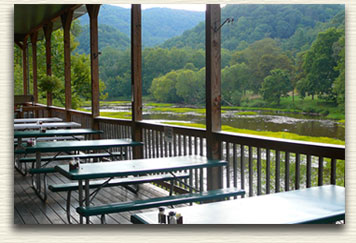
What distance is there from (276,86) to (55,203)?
9.34 ft

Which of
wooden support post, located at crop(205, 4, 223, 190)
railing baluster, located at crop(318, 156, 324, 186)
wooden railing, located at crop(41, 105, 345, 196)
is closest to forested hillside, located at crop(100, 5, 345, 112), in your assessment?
wooden support post, located at crop(205, 4, 223, 190)

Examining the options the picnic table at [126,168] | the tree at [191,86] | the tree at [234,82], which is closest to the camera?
the tree at [234,82]

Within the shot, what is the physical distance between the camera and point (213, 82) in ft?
12.8

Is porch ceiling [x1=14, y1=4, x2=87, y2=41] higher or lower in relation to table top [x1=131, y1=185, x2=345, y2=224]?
higher

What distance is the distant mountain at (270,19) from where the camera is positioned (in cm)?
228

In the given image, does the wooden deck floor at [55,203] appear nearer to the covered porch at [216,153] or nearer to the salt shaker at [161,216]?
the covered porch at [216,153]

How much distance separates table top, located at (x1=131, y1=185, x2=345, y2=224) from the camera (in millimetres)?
1847

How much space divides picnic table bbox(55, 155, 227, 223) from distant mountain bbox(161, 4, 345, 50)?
954 millimetres

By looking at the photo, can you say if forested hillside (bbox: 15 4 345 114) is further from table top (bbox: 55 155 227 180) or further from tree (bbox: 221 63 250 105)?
table top (bbox: 55 155 227 180)

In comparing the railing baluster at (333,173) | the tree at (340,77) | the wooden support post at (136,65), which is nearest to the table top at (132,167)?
the railing baluster at (333,173)

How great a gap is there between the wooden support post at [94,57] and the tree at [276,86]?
3753 millimetres
